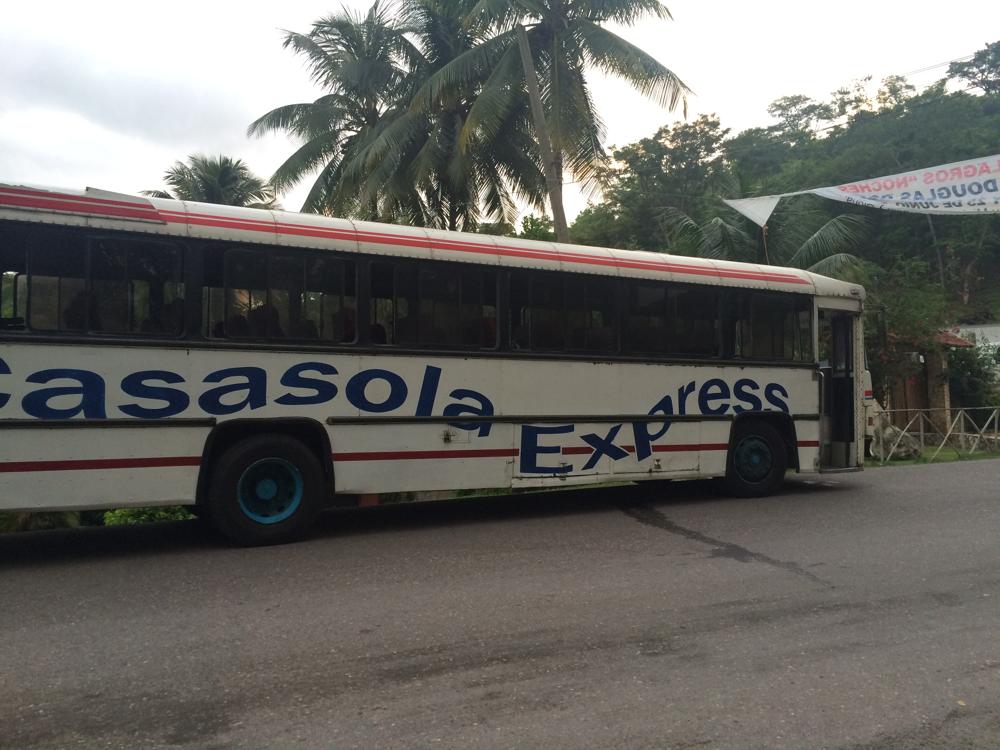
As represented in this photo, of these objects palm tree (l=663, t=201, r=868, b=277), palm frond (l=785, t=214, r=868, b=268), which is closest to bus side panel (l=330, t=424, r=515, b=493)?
palm tree (l=663, t=201, r=868, b=277)

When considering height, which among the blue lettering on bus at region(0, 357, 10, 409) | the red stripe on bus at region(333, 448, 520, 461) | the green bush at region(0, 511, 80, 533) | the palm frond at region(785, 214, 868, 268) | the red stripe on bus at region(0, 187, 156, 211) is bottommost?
the green bush at region(0, 511, 80, 533)

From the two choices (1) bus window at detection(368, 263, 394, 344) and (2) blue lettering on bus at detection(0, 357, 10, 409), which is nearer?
(2) blue lettering on bus at detection(0, 357, 10, 409)

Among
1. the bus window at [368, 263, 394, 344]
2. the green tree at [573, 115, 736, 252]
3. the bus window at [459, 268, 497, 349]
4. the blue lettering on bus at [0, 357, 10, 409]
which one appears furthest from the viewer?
the green tree at [573, 115, 736, 252]

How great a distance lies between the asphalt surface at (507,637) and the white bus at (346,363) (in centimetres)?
73

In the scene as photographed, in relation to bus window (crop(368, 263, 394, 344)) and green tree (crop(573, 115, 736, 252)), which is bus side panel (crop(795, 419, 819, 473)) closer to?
bus window (crop(368, 263, 394, 344))

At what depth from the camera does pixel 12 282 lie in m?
6.32

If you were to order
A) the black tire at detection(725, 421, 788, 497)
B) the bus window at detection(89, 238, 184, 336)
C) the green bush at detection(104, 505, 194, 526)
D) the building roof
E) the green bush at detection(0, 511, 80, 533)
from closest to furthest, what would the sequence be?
the bus window at detection(89, 238, 184, 336) < the green bush at detection(0, 511, 80, 533) < the green bush at detection(104, 505, 194, 526) < the black tire at detection(725, 421, 788, 497) < the building roof

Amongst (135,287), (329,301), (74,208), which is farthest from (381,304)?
(74,208)

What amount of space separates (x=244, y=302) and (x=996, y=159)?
57.2 ft

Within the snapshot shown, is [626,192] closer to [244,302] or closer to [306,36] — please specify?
[306,36]

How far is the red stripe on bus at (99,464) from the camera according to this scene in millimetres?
6312

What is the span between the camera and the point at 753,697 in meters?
3.95

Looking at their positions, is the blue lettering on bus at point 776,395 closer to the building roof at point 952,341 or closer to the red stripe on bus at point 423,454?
the red stripe on bus at point 423,454

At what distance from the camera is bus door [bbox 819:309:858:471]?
432 inches
